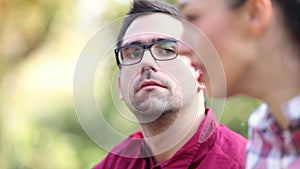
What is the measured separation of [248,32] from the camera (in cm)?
60

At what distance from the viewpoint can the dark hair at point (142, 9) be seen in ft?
3.61

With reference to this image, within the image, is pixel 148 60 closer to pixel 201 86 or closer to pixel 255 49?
pixel 201 86

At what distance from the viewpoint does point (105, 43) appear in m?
1.00

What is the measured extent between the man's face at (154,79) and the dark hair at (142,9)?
27mm

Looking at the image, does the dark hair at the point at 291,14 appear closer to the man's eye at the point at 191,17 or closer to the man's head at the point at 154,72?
the man's eye at the point at 191,17

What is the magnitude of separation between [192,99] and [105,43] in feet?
0.59

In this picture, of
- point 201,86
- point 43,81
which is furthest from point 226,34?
point 43,81

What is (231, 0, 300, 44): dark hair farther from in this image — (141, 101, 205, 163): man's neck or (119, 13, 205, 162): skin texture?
(141, 101, 205, 163): man's neck

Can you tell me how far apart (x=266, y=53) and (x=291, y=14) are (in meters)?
0.04

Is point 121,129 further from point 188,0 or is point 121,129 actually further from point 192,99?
point 188,0

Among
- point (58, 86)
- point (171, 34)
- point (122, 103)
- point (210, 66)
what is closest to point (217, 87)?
point (210, 66)

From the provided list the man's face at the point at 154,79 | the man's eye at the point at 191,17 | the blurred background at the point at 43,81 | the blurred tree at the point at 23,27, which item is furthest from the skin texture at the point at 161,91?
the blurred tree at the point at 23,27

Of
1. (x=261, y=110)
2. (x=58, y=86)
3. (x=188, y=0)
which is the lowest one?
(x=261, y=110)

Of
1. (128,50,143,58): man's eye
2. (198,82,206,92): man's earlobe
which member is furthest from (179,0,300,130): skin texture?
(128,50,143,58): man's eye
